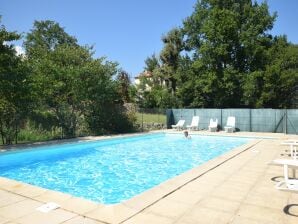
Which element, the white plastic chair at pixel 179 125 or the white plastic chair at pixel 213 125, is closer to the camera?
the white plastic chair at pixel 213 125

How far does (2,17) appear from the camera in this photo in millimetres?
12195

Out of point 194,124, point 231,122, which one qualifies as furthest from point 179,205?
point 194,124

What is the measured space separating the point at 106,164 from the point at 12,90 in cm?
512

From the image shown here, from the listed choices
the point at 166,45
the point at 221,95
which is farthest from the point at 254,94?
the point at 166,45

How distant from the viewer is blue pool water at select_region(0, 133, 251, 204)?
26.2 ft

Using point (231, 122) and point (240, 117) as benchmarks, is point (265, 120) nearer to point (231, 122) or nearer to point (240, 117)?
point (240, 117)

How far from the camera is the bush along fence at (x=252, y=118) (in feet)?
62.7

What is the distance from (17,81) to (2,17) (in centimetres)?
264

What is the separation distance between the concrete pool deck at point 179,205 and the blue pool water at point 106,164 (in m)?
1.85

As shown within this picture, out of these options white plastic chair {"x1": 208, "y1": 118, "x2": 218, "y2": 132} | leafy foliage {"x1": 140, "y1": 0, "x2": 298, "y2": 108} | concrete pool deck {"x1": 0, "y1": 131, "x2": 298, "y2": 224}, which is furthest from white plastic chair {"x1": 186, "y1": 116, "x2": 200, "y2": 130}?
concrete pool deck {"x1": 0, "y1": 131, "x2": 298, "y2": 224}

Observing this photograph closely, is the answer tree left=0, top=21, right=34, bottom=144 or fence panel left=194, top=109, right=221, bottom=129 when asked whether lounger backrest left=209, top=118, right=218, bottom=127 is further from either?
tree left=0, top=21, right=34, bottom=144

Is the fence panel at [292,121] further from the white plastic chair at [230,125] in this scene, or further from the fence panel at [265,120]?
the white plastic chair at [230,125]

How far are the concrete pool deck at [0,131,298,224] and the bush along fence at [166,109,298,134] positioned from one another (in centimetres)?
1369

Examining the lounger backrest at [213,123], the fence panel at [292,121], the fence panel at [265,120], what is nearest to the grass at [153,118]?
the lounger backrest at [213,123]
